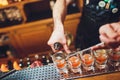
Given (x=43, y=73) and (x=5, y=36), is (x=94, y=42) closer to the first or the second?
(x=43, y=73)

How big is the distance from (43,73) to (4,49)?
9.73 ft

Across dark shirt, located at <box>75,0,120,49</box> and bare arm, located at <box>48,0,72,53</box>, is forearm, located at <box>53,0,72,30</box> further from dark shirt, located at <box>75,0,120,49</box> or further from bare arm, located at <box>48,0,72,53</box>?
dark shirt, located at <box>75,0,120,49</box>

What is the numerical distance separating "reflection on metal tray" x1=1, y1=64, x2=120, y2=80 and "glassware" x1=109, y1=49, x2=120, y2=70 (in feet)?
0.16

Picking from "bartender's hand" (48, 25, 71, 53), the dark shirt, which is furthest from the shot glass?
the dark shirt

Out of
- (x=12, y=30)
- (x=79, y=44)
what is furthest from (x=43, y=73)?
(x=12, y=30)

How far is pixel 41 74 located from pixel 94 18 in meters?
1.15

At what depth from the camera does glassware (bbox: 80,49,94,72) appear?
1.72 metres

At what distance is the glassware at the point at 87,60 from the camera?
1.72 meters

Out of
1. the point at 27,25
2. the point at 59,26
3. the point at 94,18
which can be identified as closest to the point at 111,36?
the point at 59,26

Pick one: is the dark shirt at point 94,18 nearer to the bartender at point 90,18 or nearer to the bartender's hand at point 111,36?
the bartender at point 90,18

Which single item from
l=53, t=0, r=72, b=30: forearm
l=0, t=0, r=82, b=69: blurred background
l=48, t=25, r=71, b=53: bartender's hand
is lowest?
l=0, t=0, r=82, b=69: blurred background

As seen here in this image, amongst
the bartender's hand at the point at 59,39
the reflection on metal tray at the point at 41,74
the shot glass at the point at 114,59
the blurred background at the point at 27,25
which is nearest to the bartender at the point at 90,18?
the bartender's hand at the point at 59,39

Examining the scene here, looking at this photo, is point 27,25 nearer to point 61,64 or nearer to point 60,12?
point 60,12

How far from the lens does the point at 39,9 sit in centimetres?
467
